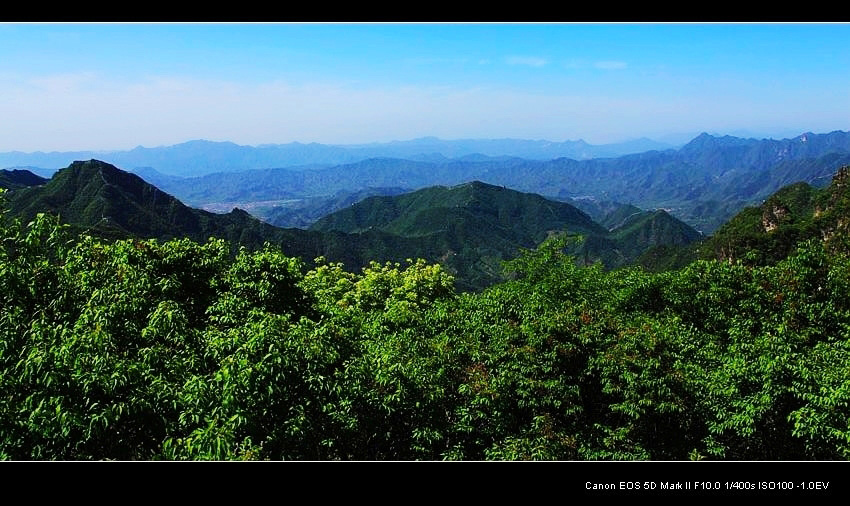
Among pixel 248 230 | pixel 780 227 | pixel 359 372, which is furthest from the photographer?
pixel 248 230

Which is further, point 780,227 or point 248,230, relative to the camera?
point 248,230

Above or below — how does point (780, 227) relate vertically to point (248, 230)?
above

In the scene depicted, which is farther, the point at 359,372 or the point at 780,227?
the point at 780,227

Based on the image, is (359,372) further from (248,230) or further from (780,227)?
(248,230)

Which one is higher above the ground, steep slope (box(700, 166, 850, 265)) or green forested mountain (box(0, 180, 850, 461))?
green forested mountain (box(0, 180, 850, 461))

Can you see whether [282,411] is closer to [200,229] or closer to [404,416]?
[404,416]

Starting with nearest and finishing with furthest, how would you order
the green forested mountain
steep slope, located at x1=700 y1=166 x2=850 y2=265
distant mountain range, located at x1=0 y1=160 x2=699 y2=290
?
the green forested mountain, steep slope, located at x1=700 y1=166 x2=850 y2=265, distant mountain range, located at x1=0 y1=160 x2=699 y2=290

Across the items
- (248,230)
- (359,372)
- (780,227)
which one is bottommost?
(248,230)

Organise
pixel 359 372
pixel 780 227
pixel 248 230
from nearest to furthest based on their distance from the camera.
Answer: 1. pixel 359 372
2. pixel 780 227
3. pixel 248 230

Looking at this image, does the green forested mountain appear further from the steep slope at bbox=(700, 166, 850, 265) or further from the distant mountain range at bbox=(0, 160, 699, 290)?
the distant mountain range at bbox=(0, 160, 699, 290)

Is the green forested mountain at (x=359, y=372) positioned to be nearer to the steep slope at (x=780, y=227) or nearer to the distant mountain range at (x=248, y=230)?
the steep slope at (x=780, y=227)

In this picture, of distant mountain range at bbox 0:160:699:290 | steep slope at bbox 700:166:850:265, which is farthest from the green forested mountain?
distant mountain range at bbox 0:160:699:290

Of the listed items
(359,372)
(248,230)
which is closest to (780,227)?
(359,372)

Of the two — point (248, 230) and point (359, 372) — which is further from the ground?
point (359, 372)
